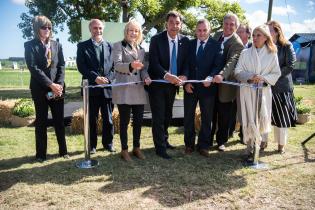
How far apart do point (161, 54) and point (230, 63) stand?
1.10 m

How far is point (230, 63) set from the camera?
18.5ft

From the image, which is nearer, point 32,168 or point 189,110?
point 32,168

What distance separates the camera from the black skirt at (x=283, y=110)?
5742mm

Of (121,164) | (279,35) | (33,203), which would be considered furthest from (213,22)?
(33,203)

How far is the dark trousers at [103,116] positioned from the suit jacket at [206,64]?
4.60 ft

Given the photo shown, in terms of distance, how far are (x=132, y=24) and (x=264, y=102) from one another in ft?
7.36

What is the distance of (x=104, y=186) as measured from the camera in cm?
450

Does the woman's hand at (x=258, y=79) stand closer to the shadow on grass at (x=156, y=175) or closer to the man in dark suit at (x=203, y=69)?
the man in dark suit at (x=203, y=69)

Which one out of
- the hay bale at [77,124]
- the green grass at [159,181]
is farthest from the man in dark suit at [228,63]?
the hay bale at [77,124]

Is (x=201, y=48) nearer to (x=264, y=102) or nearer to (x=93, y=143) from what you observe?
(x=264, y=102)

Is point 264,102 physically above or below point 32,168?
above

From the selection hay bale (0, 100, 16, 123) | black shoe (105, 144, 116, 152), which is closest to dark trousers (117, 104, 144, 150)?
black shoe (105, 144, 116, 152)

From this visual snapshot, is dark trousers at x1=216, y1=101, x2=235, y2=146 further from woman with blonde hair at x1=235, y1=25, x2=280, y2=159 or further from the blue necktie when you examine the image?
the blue necktie

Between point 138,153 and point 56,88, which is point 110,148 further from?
point 56,88
